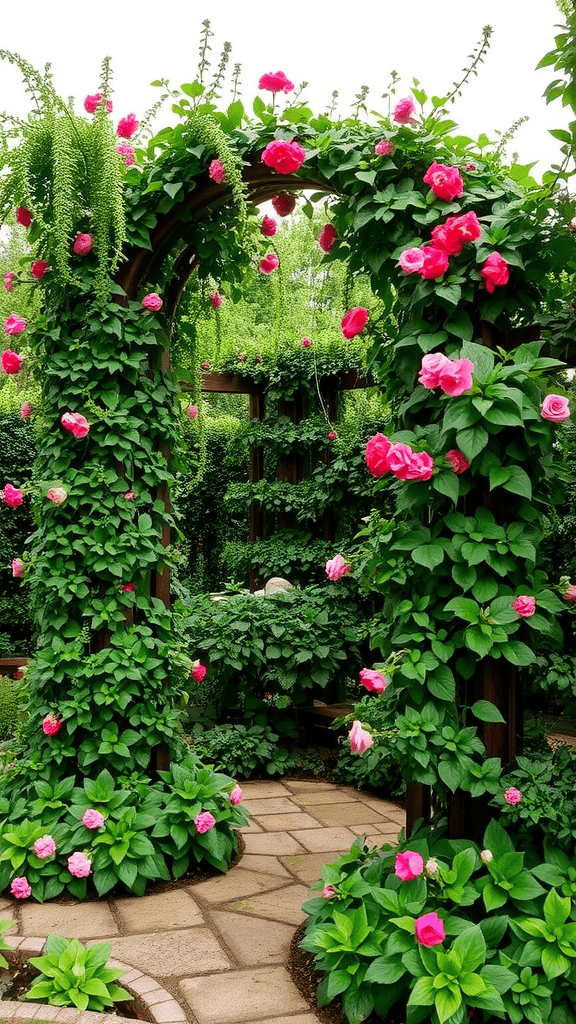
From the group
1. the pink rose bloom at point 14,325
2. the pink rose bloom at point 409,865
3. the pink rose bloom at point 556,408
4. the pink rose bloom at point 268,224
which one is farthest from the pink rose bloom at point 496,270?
the pink rose bloom at point 14,325

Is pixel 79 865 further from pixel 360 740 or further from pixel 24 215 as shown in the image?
pixel 24 215

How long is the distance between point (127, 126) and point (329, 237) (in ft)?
3.09

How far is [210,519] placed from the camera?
8531 mm

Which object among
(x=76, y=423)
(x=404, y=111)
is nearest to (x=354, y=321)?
(x=404, y=111)

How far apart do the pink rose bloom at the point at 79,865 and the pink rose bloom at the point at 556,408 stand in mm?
2037

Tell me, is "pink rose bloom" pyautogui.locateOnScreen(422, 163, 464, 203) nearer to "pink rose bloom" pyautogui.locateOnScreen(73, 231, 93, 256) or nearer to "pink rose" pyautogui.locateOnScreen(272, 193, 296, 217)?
"pink rose" pyautogui.locateOnScreen(272, 193, 296, 217)

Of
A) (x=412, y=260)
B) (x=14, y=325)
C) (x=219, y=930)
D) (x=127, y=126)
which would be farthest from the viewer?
(x=14, y=325)

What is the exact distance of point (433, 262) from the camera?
7.06ft

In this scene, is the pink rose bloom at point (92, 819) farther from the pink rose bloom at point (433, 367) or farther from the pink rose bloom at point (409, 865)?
the pink rose bloom at point (433, 367)

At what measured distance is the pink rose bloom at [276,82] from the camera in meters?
2.53

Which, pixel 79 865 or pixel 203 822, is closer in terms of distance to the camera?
pixel 79 865

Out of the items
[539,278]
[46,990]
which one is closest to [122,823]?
[46,990]

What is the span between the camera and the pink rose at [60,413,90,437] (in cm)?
295

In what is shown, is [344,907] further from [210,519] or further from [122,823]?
[210,519]
